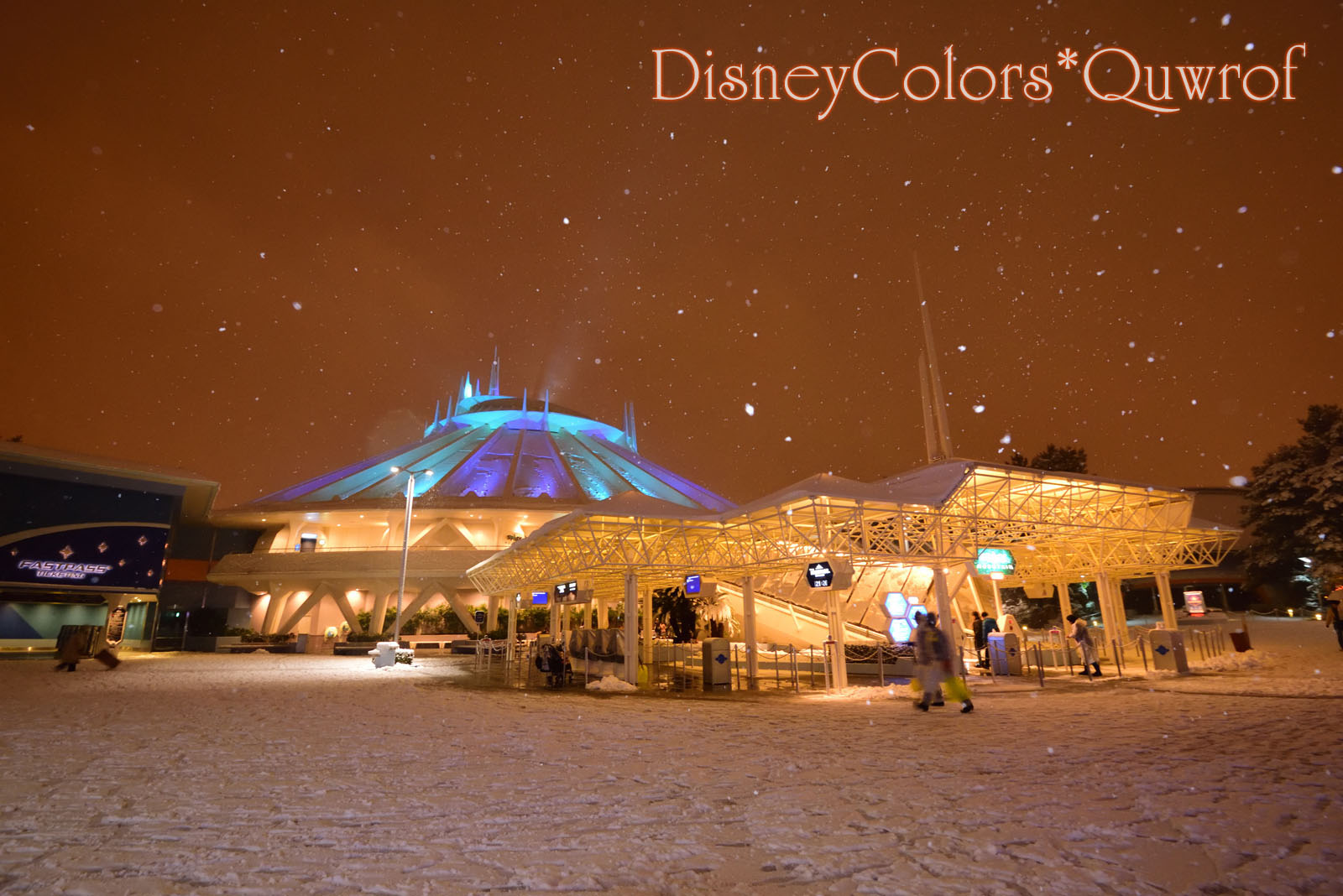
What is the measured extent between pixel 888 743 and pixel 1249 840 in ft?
13.8

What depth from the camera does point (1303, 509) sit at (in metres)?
33.9

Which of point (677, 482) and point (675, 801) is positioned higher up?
point (677, 482)

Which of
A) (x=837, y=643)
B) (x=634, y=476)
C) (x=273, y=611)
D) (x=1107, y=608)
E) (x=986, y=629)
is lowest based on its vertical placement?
(x=837, y=643)

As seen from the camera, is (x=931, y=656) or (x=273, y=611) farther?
(x=273, y=611)

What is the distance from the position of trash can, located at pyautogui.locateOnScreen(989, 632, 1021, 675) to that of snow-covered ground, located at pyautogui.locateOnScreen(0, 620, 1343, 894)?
8646 mm

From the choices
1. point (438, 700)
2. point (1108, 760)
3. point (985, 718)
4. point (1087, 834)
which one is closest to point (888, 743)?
point (1108, 760)

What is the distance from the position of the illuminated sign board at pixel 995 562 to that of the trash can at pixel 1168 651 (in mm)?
4187

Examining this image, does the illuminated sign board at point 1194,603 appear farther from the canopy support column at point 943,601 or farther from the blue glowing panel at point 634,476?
the blue glowing panel at point 634,476

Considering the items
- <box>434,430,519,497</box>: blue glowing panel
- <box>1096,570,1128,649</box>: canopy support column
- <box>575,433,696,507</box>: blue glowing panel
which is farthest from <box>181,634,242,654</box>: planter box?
<box>1096,570,1128,649</box>: canopy support column

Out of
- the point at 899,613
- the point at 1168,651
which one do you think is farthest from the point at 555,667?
the point at 1168,651

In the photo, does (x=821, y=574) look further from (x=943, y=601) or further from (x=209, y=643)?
(x=209, y=643)

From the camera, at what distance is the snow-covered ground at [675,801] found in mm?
3812

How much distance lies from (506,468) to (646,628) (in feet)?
101

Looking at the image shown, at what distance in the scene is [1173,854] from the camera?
4070 mm
